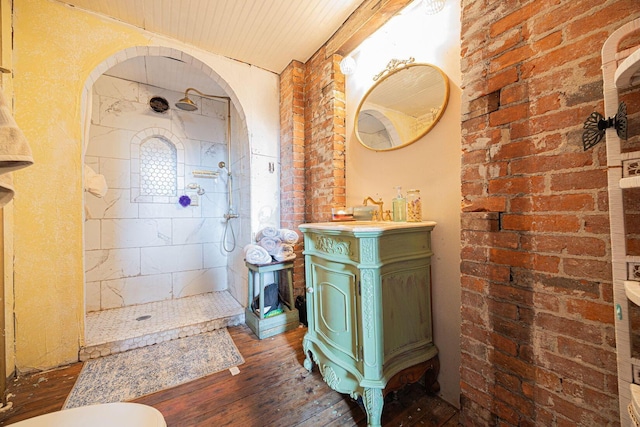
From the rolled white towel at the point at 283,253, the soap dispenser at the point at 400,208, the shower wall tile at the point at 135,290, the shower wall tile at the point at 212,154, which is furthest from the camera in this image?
the shower wall tile at the point at 212,154

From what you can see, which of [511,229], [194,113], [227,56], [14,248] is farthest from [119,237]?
[511,229]

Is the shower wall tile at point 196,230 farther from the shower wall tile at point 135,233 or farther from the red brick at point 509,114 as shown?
the red brick at point 509,114

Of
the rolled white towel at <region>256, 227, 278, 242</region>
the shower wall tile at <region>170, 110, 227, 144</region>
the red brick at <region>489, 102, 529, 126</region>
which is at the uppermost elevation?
the shower wall tile at <region>170, 110, 227, 144</region>

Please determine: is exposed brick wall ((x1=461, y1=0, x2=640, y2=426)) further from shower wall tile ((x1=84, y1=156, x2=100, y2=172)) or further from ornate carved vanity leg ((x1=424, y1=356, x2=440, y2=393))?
shower wall tile ((x1=84, y1=156, x2=100, y2=172))

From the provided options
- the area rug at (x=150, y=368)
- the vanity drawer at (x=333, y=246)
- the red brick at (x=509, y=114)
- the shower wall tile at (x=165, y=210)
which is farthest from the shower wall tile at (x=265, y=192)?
the red brick at (x=509, y=114)

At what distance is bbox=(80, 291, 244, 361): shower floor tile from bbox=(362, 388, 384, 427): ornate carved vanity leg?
1.65 metres

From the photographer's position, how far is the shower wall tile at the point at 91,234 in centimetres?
267

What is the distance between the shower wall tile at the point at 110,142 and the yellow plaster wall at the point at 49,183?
3.69 ft

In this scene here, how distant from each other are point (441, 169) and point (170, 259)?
3263 mm

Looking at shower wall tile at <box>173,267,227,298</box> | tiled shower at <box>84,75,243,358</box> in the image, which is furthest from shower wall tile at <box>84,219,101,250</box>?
shower wall tile at <box>173,267,227,298</box>

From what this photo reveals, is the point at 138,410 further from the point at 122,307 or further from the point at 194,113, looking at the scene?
the point at 194,113

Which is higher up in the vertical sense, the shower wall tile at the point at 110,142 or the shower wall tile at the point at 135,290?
the shower wall tile at the point at 110,142

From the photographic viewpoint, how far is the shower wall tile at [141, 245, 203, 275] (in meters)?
2.96

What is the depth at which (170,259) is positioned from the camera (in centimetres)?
308
